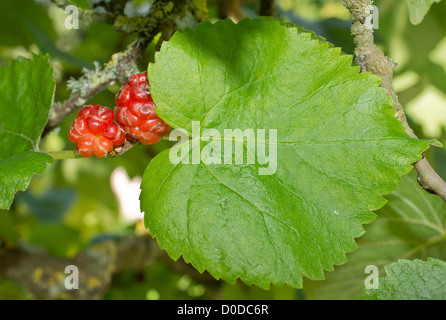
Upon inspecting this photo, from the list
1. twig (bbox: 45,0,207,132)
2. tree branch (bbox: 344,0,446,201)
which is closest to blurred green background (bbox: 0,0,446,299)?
twig (bbox: 45,0,207,132)

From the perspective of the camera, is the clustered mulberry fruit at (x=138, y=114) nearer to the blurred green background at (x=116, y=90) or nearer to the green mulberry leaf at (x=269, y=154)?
the green mulberry leaf at (x=269, y=154)

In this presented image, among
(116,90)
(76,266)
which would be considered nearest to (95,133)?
(116,90)

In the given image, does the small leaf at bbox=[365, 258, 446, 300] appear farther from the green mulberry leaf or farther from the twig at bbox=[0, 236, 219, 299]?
the twig at bbox=[0, 236, 219, 299]

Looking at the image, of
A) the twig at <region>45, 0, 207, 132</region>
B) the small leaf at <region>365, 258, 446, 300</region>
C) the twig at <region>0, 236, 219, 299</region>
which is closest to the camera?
the small leaf at <region>365, 258, 446, 300</region>

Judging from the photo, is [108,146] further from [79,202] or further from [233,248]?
[79,202]

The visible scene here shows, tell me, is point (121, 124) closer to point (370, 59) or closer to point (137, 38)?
point (137, 38)

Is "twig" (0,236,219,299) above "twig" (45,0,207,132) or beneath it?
beneath
